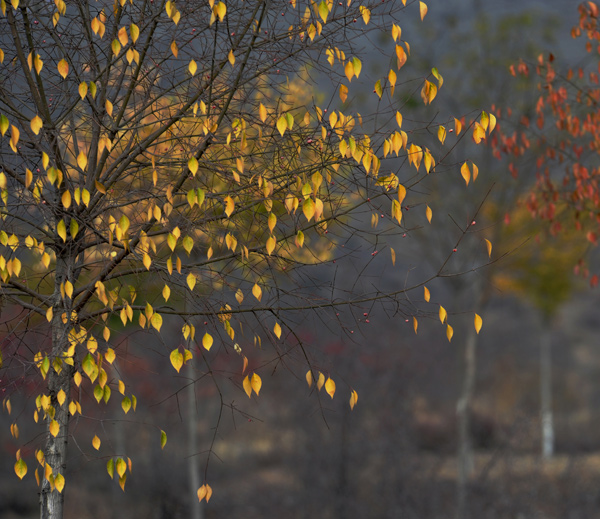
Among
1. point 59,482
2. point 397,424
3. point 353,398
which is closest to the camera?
point 59,482

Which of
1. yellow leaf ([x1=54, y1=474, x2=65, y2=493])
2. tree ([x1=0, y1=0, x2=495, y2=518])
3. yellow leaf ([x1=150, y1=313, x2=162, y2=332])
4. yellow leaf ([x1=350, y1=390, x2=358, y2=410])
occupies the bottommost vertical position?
yellow leaf ([x1=54, y1=474, x2=65, y2=493])

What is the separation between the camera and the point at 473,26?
1409cm

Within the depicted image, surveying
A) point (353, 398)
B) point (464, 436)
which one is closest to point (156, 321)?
point (353, 398)

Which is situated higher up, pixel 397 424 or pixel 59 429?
pixel 397 424

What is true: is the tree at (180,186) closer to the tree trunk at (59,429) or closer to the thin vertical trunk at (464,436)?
the tree trunk at (59,429)

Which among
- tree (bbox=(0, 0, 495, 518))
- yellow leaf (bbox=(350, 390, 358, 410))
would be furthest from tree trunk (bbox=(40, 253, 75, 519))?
yellow leaf (bbox=(350, 390, 358, 410))

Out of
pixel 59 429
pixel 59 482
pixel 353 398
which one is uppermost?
pixel 353 398

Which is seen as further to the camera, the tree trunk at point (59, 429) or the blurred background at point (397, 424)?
the blurred background at point (397, 424)

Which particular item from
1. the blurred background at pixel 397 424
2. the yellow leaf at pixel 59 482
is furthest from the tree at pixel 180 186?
the blurred background at pixel 397 424

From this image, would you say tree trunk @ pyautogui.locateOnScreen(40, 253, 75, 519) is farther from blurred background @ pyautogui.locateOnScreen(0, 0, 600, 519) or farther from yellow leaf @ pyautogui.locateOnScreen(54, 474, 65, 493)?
blurred background @ pyautogui.locateOnScreen(0, 0, 600, 519)

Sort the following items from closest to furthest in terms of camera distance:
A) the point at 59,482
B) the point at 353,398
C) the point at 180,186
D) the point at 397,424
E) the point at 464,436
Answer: the point at 59,482 → the point at 353,398 → the point at 180,186 → the point at 397,424 → the point at 464,436

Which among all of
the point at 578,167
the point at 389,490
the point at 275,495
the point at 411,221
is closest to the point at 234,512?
the point at 275,495

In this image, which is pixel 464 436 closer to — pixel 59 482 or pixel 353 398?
pixel 353 398

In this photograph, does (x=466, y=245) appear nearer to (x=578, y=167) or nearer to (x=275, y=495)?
(x=275, y=495)
